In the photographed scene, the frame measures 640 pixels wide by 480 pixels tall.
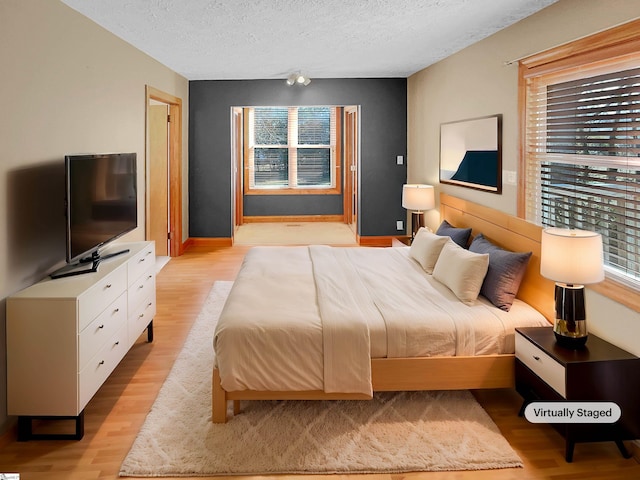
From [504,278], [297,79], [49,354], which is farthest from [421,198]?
[49,354]

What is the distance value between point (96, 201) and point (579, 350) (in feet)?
9.78

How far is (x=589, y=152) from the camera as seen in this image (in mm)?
2973

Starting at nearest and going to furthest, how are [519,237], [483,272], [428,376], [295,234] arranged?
[428,376] < [483,272] < [519,237] < [295,234]

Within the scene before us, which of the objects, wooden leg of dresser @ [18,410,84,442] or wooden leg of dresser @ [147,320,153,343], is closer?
wooden leg of dresser @ [18,410,84,442]

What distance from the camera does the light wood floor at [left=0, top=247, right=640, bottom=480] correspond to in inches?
91.7

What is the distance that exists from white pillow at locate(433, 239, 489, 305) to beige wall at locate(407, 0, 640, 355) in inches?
25.6

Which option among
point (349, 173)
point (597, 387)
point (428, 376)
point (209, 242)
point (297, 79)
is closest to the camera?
point (597, 387)

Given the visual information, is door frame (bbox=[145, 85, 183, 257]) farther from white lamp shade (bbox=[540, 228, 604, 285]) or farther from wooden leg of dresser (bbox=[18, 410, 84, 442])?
white lamp shade (bbox=[540, 228, 604, 285])

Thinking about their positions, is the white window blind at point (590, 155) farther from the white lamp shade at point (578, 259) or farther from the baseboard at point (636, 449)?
the baseboard at point (636, 449)

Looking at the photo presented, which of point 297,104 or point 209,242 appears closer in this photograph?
point 297,104

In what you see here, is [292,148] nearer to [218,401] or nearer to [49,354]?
[218,401]

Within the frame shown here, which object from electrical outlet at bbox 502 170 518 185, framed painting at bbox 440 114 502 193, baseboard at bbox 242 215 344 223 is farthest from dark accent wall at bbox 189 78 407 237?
electrical outlet at bbox 502 170 518 185

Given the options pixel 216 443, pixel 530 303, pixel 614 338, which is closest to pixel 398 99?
pixel 530 303

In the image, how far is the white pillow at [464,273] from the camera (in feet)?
10.6
